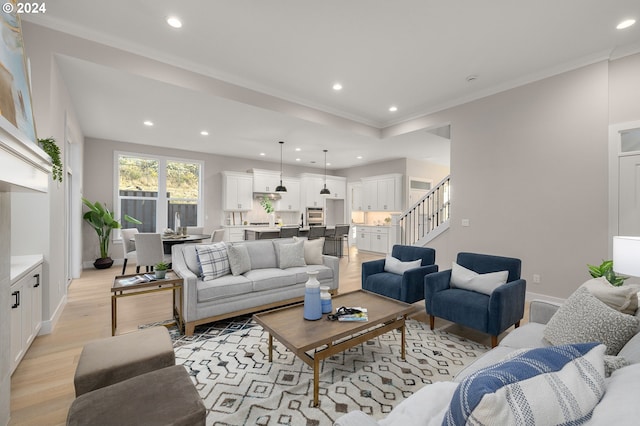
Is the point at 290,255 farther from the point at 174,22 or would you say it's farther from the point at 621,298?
the point at 621,298

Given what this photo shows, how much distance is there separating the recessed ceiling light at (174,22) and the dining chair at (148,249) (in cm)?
330

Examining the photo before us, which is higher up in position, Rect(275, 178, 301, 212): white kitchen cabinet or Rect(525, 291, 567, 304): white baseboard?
Rect(275, 178, 301, 212): white kitchen cabinet

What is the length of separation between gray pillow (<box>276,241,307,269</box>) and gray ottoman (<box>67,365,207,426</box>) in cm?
248

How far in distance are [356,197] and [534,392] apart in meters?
9.42

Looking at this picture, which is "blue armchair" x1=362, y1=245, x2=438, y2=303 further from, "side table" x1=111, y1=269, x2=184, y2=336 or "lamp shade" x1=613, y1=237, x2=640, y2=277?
"side table" x1=111, y1=269, x2=184, y2=336

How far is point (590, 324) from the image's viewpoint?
Answer: 4.78 feet

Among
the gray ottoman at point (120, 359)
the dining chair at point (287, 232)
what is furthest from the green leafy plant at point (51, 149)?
the dining chair at point (287, 232)

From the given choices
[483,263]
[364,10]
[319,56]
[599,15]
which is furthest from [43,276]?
[599,15]

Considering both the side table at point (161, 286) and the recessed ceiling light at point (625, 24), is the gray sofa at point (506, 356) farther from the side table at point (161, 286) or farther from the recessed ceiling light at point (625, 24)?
the recessed ceiling light at point (625, 24)

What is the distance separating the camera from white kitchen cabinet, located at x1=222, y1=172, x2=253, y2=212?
309 inches

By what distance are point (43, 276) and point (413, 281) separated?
13.0ft

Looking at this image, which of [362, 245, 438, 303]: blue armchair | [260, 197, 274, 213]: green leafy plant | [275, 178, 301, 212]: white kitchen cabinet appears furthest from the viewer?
[275, 178, 301, 212]: white kitchen cabinet

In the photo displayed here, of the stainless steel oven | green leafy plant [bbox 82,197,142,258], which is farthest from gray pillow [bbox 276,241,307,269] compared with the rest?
the stainless steel oven

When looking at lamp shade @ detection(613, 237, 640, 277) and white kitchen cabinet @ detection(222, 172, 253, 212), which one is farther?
white kitchen cabinet @ detection(222, 172, 253, 212)
